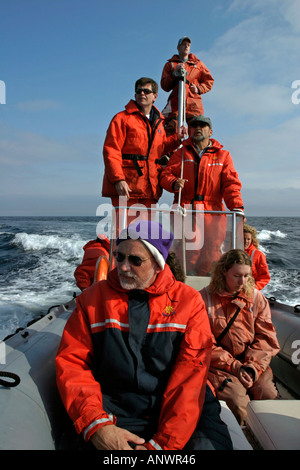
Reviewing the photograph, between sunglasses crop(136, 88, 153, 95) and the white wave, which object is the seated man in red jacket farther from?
the white wave

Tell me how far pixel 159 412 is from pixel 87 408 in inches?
13.2

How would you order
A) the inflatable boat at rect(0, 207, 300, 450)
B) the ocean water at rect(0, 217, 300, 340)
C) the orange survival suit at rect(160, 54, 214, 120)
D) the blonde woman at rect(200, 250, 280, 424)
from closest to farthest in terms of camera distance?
the inflatable boat at rect(0, 207, 300, 450)
the blonde woman at rect(200, 250, 280, 424)
the orange survival suit at rect(160, 54, 214, 120)
the ocean water at rect(0, 217, 300, 340)

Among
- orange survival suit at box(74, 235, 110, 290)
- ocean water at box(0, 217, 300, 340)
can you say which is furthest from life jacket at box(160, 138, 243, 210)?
ocean water at box(0, 217, 300, 340)

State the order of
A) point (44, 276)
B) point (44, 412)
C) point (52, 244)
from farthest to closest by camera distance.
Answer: point (52, 244) < point (44, 276) < point (44, 412)

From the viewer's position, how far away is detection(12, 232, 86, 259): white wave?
11.8 metres

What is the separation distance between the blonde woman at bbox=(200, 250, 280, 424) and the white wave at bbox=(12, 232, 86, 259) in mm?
9213

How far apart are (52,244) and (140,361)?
42.3ft

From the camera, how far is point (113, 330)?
4.84 feet

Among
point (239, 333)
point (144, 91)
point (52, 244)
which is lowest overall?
point (52, 244)

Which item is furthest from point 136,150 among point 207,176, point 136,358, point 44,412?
point 44,412

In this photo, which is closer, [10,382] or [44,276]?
[10,382]

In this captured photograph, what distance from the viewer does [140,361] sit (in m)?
1.46

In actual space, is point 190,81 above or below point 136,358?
above

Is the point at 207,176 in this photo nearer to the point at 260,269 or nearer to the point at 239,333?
the point at 260,269
